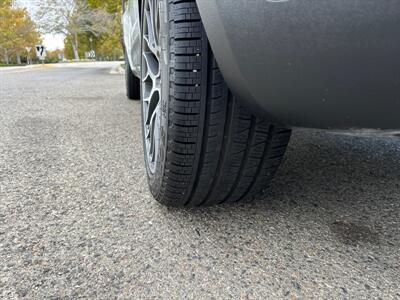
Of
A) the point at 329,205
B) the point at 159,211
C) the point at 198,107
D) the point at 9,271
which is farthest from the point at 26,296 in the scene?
the point at 329,205

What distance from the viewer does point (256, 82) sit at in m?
0.76

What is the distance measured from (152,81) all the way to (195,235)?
660 millimetres

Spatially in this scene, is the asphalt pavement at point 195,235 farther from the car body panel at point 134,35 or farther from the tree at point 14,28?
the tree at point 14,28

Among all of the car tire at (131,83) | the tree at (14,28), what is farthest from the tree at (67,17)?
the car tire at (131,83)

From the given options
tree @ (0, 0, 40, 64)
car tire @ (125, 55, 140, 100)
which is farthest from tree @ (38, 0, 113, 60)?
car tire @ (125, 55, 140, 100)

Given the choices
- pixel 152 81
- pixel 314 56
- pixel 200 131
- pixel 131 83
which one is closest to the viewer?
pixel 314 56

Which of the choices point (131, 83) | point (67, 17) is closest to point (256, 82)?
point (131, 83)

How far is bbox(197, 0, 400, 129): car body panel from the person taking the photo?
60 cm

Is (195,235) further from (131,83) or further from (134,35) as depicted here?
(131,83)

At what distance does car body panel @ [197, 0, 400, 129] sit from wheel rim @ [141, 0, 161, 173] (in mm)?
482

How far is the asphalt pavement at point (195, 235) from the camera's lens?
85 cm

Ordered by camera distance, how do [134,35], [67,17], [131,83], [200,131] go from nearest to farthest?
[200,131]
[134,35]
[131,83]
[67,17]

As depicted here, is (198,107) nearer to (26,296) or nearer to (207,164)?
(207,164)

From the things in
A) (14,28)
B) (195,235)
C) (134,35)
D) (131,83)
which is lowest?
(195,235)
